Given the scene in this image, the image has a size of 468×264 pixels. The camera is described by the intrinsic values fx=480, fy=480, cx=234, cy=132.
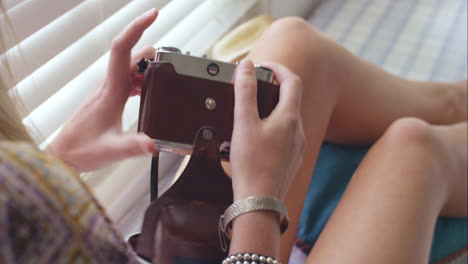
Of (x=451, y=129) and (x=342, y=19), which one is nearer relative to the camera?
(x=451, y=129)

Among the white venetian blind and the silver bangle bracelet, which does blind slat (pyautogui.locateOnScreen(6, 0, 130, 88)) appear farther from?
the silver bangle bracelet

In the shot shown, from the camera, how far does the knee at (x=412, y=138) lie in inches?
26.4

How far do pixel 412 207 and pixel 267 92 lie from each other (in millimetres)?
244

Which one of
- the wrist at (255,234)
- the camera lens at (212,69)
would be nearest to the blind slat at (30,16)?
the camera lens at (212,69)

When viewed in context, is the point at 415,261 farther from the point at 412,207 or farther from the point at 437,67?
the point at 437,67

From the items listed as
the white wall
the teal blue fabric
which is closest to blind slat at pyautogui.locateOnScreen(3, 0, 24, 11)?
the teal blue fabric

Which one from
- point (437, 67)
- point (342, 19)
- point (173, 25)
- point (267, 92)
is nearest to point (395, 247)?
point (267, 92)

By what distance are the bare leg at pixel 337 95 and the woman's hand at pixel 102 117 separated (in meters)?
0.24

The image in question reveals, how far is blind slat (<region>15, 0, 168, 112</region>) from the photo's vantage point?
640 millimetres

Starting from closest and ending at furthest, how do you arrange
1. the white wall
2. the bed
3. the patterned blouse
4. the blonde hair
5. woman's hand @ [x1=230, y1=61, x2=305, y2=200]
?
the patterned blouse → the blonde hair → woman's hand @ [x1=230, y1=61, x2=305, y2=200] → the bed → the white wall

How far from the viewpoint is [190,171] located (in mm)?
476

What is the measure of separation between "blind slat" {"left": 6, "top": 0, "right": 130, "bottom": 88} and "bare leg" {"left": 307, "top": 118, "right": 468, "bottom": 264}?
0.42 meters

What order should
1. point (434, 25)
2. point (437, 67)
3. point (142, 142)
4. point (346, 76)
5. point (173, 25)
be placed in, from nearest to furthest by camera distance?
point (142, 142)
point (346, 76)
point (173, 25)
point (437, 67)
point (434, 25)

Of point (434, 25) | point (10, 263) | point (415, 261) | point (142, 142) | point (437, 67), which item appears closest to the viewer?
point (10, 263)
